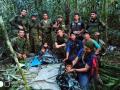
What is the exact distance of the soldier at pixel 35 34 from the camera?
40.5 feet

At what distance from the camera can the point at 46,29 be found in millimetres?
12156

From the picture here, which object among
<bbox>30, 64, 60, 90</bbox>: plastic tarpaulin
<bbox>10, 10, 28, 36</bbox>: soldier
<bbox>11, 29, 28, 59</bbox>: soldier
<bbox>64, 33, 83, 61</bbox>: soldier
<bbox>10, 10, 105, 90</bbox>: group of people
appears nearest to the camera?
<bbox>10, 10, 105, 90</bbox>: group of people

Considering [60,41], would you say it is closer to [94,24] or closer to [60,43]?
[60,43]

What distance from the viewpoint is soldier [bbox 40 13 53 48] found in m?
12.1

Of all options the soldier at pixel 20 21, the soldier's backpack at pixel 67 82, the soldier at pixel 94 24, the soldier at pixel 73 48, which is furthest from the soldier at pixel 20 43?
the soldier's backpack at pixel 67 82

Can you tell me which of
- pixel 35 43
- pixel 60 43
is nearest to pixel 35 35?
pixel 35 43

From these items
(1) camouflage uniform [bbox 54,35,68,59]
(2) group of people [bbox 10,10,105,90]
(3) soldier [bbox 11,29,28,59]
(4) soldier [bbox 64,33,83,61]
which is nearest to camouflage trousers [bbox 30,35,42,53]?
(2) group of people [bbox 10,10,105,90]

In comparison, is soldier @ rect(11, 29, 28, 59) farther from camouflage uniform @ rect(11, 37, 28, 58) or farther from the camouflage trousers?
the camouflage trousers

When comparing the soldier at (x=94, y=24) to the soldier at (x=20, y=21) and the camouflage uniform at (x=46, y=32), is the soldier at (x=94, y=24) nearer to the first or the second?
the camouflage uniform at (x=46, y=32)

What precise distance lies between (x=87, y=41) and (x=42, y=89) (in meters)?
1.66

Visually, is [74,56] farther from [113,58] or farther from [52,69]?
[113,58]

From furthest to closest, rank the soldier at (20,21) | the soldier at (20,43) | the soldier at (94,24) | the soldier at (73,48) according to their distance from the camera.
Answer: the soldier at (20,21)
the soldier at (20,43)
the soldier at (94,24)
the soldier at (73,48)

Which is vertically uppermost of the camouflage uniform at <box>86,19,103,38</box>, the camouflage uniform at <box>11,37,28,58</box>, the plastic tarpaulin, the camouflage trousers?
the camouflage uniform at <box>86,19,103,38</box>

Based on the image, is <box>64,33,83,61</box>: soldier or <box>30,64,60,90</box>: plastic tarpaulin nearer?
<box>30,64,60,90</box>: plastic tarpaulin
